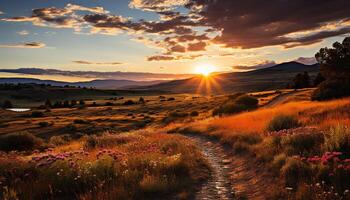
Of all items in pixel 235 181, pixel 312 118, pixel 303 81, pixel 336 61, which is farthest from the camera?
pixel 303 81

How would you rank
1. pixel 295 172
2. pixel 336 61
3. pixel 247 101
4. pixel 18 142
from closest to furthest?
pixel 295 172 → pixel 18 142 → pixel 336 61 → pixel 247 101

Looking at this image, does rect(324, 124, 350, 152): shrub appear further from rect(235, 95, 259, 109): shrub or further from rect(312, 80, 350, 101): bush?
rect(235, 95, 259, 109): shrub

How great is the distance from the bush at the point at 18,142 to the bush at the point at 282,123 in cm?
2331

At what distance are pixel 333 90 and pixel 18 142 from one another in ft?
110

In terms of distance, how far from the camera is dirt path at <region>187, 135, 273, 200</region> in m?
9.42

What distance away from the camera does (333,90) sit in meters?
36.2

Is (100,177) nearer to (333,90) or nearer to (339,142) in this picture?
(339,142)

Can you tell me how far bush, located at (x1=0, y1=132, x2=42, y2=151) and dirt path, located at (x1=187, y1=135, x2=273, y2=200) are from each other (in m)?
23.3

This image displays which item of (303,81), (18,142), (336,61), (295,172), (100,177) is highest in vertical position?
(336,61)

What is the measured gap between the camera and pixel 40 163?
10.3 m

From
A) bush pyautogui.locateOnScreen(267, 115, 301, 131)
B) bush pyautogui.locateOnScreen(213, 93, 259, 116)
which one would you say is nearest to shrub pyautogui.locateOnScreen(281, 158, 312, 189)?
bush pyautogui.locateOnScreen(267, 115, 301, 131)

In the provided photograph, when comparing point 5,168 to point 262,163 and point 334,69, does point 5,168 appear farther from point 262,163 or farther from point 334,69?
point 334,69

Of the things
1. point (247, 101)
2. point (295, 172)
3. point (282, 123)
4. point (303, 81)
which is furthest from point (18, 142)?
point (303, 81)

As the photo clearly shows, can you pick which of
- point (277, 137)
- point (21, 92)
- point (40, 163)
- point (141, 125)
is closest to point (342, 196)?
point (277, 137)
